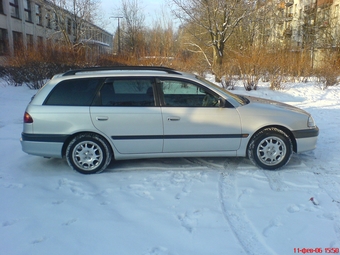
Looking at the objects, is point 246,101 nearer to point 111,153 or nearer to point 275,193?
point 275,193

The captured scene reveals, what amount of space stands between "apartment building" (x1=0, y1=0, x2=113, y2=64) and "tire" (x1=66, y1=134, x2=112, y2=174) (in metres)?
17.7

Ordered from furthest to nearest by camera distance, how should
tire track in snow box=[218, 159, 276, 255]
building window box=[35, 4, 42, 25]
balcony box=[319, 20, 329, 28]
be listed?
building window box=[35, 4, 42, 25] < balcony box=[319, 20, 329, 28] < tire track in snow box=[218, 159, 276, 255]

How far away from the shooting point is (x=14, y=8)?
94.3ft

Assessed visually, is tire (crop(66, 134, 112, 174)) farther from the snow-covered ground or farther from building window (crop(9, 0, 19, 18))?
building window (crop(9, 0, 19, 18))

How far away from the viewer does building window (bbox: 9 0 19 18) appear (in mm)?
28013

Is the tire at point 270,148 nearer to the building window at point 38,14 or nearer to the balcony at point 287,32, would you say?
the balcony at point 287,32

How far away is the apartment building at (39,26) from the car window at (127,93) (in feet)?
57.1

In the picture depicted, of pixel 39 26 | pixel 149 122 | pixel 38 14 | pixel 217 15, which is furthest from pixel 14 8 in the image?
pixel 149 122

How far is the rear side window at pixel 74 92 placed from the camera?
4.21m

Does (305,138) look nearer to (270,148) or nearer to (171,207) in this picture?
(270,148)

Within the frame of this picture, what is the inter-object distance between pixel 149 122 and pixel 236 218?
6.23ft

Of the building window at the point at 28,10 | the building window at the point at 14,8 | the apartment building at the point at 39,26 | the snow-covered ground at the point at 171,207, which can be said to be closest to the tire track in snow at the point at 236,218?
the snow-covered ground at the point at 171,207

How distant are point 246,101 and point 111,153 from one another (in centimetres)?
245

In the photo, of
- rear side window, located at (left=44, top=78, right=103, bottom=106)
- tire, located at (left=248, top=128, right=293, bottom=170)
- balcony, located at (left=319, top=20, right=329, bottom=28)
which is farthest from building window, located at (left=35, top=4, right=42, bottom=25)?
tire, located at (left=248, top=128, right=293, bottom=170)
